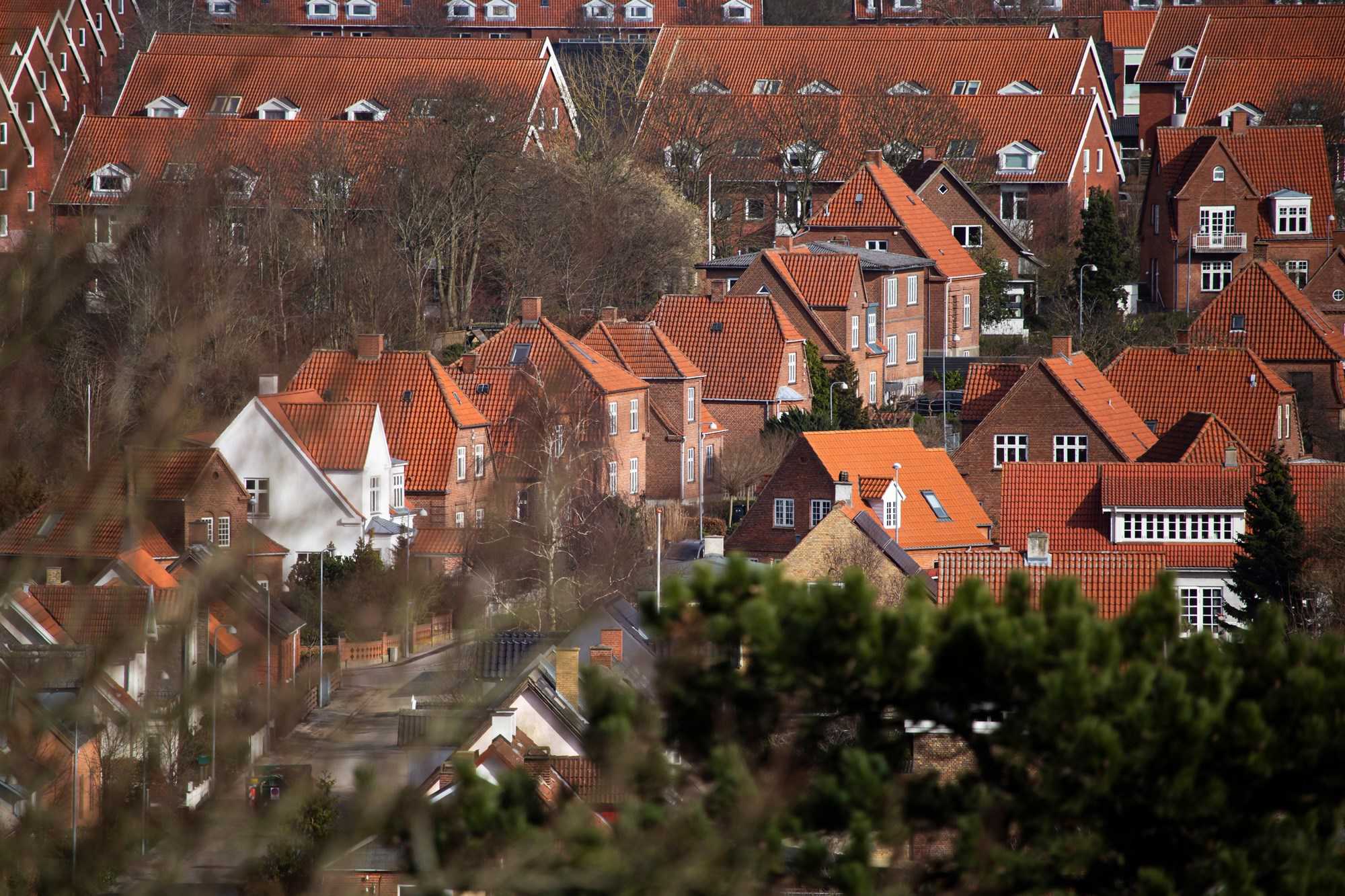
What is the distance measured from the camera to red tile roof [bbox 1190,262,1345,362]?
4416 centimetres

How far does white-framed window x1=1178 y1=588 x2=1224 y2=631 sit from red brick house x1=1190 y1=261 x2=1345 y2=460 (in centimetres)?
1344

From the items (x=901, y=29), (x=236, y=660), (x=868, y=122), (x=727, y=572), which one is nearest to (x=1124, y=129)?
(x=901, y=29)

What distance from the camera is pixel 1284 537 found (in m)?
28.9

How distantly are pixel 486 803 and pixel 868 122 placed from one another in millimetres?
53205

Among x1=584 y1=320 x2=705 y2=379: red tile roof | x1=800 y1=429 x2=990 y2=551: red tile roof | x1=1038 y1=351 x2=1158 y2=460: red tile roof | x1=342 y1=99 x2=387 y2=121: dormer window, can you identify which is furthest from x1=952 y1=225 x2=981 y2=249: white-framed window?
x1=800 y1=429 x2=990 y2=551: red tile roof

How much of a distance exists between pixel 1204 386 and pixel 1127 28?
138ft

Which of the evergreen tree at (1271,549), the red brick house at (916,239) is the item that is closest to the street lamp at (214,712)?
the evergreen tree at (1271,549)

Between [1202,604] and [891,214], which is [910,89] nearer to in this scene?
[891,214]

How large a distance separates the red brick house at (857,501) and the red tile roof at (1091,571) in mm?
6114

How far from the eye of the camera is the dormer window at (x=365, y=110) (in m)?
59.3

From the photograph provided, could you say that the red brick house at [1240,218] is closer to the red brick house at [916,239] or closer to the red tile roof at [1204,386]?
the red brick house at [916,239]

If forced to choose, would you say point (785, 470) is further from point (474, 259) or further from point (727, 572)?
point (727, 572)

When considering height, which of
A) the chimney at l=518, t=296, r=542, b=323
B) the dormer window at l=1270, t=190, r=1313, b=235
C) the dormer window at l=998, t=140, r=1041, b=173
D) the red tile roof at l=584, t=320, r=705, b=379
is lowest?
the red tile roof at l=584, t=320, r=705, b=379

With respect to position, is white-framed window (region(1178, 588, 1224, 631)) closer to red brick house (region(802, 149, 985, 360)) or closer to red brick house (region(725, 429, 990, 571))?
red brick house (region(725, 429, 990, 571))
